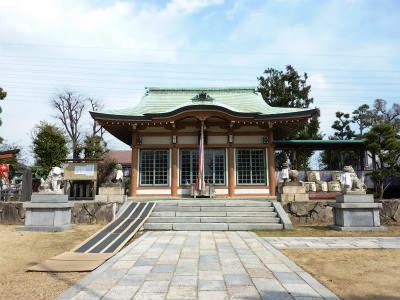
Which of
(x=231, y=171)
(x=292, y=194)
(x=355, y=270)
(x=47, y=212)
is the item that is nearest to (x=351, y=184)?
(x=292, y=194)

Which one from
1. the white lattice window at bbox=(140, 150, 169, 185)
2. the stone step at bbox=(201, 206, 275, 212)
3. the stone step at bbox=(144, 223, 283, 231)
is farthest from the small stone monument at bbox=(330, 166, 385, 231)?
the white lattice window at bbox=(140, 150, 169, 185)

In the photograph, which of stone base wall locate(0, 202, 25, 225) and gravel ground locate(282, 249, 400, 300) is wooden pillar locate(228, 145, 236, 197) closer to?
gravel ground locate(282, 249, 400, 300)

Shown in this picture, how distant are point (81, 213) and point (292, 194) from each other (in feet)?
28.6

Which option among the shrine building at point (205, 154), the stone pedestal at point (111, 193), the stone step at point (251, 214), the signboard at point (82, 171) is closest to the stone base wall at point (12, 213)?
the stone pedestal at point (111, 193)

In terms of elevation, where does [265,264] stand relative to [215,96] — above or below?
below

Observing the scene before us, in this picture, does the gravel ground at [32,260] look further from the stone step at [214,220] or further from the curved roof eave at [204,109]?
the curved roof eave at [204,109]

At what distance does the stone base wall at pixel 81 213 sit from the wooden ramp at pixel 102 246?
2.31ft

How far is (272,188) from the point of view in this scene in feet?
54.4

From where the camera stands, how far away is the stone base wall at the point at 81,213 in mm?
12570

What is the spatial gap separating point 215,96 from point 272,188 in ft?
23.3

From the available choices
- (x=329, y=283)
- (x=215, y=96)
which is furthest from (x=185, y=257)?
(x=215, y=96)

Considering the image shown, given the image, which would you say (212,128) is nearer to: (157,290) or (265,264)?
(265,264)

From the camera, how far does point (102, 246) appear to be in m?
7.96

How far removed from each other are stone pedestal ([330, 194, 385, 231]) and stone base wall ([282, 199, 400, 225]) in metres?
1.73
